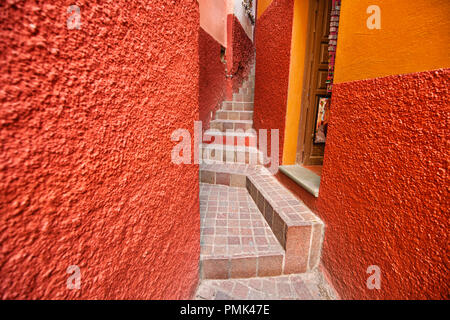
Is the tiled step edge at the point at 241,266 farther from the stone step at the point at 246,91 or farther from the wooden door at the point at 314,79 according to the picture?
the stone step at the point at 246,91

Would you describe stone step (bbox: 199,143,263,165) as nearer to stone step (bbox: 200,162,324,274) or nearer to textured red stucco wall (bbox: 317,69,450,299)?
stone step (bbox: 200,162,324,274)

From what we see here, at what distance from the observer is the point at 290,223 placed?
1.99m

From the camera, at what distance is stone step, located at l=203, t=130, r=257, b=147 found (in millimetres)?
4184

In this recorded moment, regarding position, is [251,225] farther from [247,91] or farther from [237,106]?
[247,91]

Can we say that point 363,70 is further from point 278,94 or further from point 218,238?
point 218,238

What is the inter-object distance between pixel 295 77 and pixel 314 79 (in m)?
0.33

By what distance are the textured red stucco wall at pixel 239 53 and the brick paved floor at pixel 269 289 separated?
489 cm

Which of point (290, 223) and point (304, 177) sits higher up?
point (304, 177)

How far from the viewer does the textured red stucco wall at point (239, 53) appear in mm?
5469

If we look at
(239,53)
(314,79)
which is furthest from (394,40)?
(239,53)

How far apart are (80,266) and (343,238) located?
1904 mm

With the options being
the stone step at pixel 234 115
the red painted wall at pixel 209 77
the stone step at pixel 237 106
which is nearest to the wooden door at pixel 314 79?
the red painted wall at pixel 209 77

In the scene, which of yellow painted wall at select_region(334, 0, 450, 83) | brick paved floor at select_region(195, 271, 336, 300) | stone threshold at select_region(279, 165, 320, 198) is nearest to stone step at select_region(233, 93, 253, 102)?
stone threshold at select_region(279, 165, 320, 198)

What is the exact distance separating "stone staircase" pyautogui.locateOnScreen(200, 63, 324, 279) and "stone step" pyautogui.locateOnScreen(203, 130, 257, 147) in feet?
1.13
